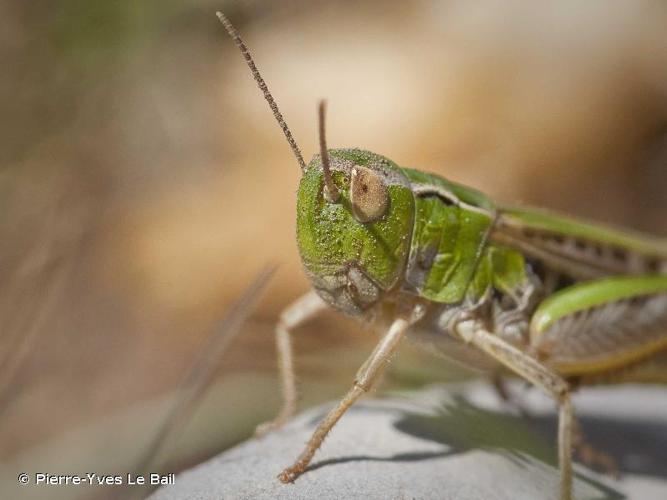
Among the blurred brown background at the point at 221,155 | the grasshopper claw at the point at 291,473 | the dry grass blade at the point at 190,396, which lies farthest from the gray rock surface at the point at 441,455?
the blurred brown background at the point at 221,155

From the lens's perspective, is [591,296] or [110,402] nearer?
[591,296]

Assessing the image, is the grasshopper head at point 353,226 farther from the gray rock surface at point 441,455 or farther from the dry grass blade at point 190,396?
the gray rock surface at point 441,455

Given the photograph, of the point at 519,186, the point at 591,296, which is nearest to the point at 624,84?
the point at 519,186

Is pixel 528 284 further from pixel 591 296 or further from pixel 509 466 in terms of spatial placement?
pixel 509 466

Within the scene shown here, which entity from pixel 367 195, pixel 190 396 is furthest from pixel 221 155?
pixel 367 195

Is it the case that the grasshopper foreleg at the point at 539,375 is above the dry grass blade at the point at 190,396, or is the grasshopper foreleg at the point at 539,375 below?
above

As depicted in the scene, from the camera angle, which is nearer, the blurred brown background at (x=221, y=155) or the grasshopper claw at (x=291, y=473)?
the grasshopper claw at (x=291, y=473)

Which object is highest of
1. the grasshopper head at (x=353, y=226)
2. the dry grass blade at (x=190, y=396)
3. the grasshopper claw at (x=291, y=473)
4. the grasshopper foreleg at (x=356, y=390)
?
the grasshopper head at (x=353, y=226)

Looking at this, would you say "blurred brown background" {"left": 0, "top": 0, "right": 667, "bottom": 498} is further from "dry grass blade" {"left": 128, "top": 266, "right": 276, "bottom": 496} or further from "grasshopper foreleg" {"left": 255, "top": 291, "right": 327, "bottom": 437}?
"grasshopper foreleg" {"left": 255, "top": 291, "right": 327, "bottom": 437}
